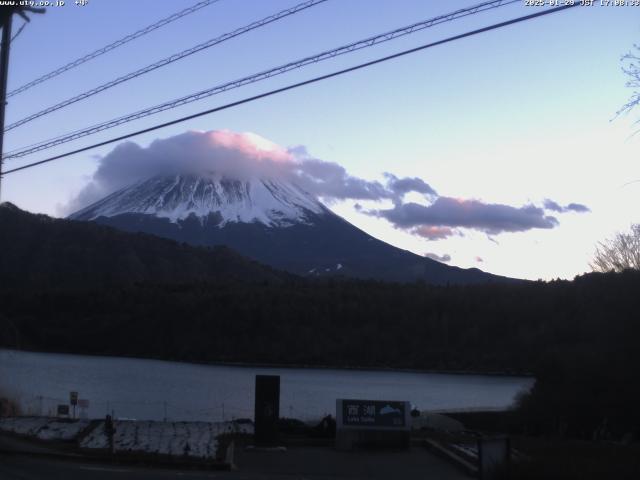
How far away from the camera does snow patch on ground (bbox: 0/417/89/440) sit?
22.5 metres

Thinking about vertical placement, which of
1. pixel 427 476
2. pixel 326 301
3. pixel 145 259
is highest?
pixel 145 259

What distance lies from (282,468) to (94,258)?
12365 centimetres

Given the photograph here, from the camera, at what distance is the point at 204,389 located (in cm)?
6053

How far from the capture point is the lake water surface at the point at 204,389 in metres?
44.0

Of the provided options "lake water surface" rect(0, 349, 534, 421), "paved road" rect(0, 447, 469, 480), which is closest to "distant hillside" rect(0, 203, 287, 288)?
"lake water surface" rect(0, 349, 534, 421)

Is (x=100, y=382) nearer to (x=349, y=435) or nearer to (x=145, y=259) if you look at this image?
(x=349, y=435)

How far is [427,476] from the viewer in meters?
18.7

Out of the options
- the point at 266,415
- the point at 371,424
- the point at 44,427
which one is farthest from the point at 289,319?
the point at 266,415

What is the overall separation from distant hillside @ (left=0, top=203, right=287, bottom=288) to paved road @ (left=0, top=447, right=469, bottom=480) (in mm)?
104265

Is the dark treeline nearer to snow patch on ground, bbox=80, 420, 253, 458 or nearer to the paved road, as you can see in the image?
snow patch on ground, bbox=80, 420, 253, 458

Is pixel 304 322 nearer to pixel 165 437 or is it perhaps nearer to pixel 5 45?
pixel 165 437

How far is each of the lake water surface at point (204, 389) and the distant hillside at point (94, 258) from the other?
4545cm

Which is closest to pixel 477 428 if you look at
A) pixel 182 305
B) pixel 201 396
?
pixel 201 396

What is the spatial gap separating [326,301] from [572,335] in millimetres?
52906
